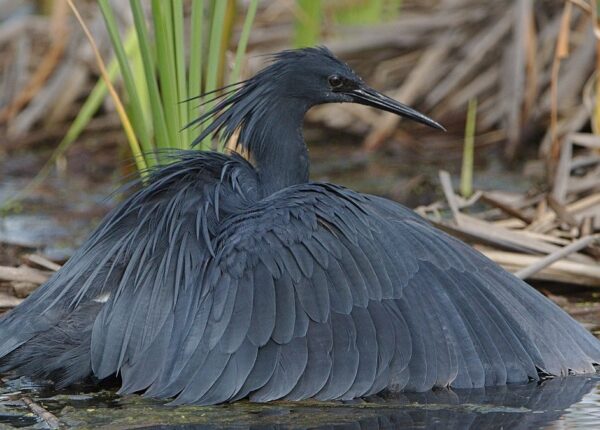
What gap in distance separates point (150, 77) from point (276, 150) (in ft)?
1.82

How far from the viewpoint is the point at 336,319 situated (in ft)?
12.6

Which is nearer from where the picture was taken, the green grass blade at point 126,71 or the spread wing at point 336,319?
the spread wing at point 336,319

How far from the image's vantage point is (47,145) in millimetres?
8695

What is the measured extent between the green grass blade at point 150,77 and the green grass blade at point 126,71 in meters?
0.07

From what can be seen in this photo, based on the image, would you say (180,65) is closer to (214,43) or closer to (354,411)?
(214,43)

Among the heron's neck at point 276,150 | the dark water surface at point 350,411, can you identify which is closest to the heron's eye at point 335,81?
the heron's neck at point 276,150

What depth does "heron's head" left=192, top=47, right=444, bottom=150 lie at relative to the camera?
4578 millimetres

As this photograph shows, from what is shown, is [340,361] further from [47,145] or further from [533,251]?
[47,145]

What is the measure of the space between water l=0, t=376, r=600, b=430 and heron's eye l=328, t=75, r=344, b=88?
4.59 ft

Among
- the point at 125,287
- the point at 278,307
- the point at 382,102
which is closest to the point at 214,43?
the point at 382,102

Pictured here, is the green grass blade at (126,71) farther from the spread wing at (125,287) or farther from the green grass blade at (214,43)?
the spread wing at (125,287)

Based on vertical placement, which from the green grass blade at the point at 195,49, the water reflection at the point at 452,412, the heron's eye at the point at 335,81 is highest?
the green grass blade at the point at 195,49

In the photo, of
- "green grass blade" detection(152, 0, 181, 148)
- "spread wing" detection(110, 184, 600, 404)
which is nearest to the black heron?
"spread wing" detection(110, 184, 600, 404)

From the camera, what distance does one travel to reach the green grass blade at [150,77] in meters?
4.65
